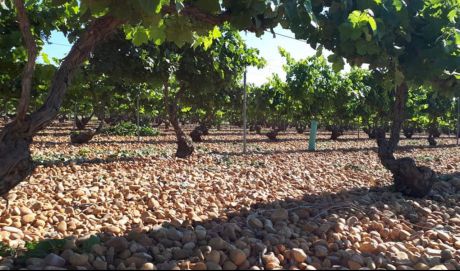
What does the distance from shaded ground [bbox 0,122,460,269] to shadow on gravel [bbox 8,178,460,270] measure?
0.04 feet

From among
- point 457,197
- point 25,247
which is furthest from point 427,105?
point 25,247

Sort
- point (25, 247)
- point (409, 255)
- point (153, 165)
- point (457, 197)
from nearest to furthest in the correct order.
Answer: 1. point (25, 247)
2. point (409, 255)
3. point (457, 197)
4. point (153, 165)

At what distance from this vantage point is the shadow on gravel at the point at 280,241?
3.03 meters

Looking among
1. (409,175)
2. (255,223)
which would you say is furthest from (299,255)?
(409,175)

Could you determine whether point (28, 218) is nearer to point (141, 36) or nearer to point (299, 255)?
point (141, 36)

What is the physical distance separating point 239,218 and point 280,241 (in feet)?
2.90

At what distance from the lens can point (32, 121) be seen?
3543 mm

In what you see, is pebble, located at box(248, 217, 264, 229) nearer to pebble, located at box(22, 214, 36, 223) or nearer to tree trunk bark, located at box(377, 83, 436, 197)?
pebble, located at box(22, 214, 36, 223)

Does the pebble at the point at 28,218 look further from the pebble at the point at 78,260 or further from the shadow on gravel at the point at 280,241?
the pebble at the point at 78,260

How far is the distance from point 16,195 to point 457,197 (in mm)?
6032

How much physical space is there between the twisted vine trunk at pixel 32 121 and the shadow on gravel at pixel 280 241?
0.73 metres

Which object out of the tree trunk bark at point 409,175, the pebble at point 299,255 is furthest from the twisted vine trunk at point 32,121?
the tree trunk bark at point 409,175

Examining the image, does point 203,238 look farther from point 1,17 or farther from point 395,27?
point 1,17

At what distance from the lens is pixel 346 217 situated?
455cm
